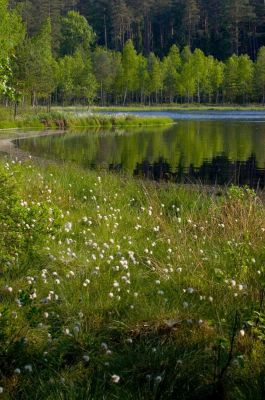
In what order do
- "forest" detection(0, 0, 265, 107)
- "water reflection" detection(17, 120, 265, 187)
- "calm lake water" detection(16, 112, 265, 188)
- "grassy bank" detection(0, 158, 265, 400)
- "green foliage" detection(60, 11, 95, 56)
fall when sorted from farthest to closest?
"green foliage" detection(60, 11, 95, 56)
"forest" detection(0, 0, 265, 107)
"water reflection" detection(17, 120, 265, 187)
"calm lake water" detection(16, 112, 265, 188)
"grassy bank" detection(0, 158, 265, 400)

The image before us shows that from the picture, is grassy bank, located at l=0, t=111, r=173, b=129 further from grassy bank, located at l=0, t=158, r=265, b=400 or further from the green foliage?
the green foliage

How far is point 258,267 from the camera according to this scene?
22.6 ft

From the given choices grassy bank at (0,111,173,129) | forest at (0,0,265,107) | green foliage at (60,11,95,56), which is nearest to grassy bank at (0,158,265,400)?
forest at (0,0,265,107)

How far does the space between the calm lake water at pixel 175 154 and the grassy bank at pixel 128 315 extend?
888 centimetres

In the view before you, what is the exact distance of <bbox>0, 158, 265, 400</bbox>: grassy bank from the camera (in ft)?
14.7

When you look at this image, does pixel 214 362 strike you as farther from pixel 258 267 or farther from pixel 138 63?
pixel 138 63

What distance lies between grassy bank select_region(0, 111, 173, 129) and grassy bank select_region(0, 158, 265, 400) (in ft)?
123

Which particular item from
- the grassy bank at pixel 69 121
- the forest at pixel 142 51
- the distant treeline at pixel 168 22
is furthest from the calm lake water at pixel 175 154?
the distant treeline at pixel 168 22

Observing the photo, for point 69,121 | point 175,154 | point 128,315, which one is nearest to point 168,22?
point 69,121

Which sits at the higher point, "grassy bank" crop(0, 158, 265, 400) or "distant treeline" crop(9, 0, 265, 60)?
"distant treeline" crop(9, 0, 265, 60)

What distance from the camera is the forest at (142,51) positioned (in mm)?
74875

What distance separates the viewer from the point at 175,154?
88.6ft

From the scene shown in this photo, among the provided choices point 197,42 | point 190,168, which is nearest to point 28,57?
point 190,168

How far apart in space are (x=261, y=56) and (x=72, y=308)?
3772 inches
